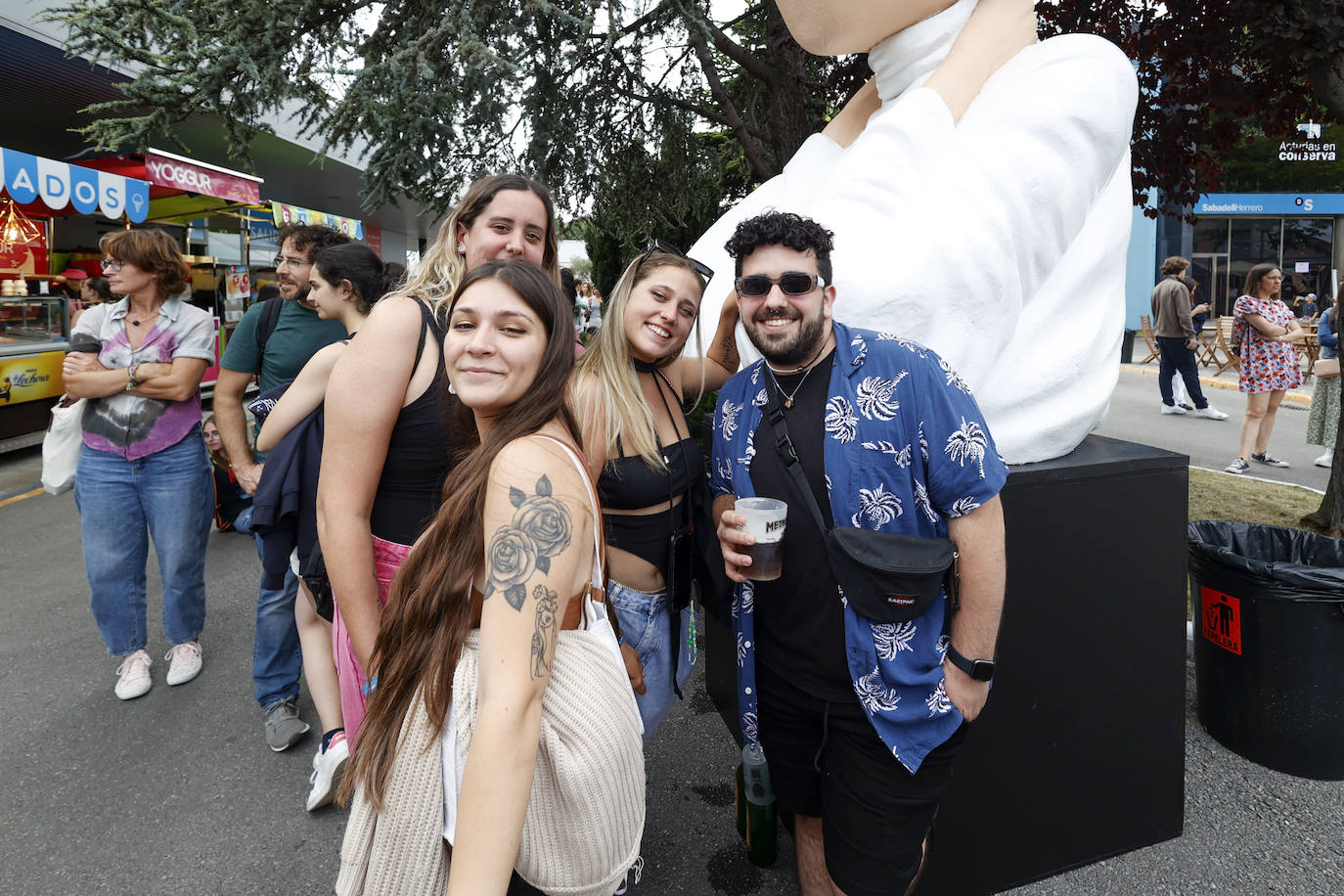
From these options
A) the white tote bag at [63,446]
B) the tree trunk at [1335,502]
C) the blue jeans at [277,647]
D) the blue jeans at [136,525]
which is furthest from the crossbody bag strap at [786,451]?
the tree trunk at [1335,502]

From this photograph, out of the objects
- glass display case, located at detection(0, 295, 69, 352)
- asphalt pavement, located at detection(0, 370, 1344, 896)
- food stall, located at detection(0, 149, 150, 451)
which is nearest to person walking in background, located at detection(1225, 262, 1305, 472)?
asphalt pavement, located at detection(0, 370, 1344, 896)

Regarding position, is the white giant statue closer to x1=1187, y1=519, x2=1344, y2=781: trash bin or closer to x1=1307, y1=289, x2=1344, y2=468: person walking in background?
x1=1187, y1=519, x2=1344, y2=781: trash bin

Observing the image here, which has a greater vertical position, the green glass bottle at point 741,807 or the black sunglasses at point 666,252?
the black sunglasses at point 666,252

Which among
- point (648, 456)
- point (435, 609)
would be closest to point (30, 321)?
point (648, 456)

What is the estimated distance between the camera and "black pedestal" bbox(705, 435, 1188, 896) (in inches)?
86.8

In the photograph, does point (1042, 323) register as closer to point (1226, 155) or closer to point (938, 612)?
point (938, 612)

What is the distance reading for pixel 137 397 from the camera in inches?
137

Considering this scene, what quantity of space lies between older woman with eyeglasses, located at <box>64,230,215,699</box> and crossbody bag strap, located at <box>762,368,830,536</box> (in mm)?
2993

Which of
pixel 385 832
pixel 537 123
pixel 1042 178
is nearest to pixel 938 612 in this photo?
pixel 385 832

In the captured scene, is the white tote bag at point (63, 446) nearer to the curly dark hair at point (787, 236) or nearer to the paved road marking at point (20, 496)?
the curly dark hair at point (787, 236)

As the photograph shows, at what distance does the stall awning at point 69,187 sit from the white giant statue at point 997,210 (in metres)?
9.56

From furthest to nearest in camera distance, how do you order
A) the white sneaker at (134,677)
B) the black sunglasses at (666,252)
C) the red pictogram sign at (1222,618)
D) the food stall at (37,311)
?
the food stall at (37,311)
the white sneaker at (134,677)
the red pictogram sign at (1222,618)
the black sunglasses at (666,252)

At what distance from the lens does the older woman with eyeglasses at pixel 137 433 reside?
11.3ft

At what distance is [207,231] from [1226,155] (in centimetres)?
1423
